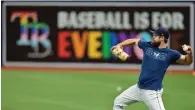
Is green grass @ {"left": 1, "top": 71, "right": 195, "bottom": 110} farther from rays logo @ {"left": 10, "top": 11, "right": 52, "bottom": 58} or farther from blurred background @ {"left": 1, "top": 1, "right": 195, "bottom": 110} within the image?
rays logo @ {"left": 10, "top": 11, "right": 52, "bottom": 58}

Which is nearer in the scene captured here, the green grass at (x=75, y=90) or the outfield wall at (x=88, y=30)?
the green grass at (x=75, y=90)

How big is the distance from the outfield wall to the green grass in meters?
0.87

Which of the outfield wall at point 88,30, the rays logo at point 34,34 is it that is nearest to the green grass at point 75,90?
the outfield wall at point 88,30

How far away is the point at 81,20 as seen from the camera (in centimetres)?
1560

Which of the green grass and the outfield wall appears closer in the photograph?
the green grass

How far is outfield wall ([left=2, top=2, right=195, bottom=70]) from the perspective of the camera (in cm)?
1540

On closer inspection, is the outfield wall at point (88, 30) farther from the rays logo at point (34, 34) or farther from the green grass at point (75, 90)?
the green grass at point (75, 90)

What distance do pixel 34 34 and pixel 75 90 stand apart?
3.27 m

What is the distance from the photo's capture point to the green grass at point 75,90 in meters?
11.7

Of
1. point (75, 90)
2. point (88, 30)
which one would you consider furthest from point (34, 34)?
point (75, 90)

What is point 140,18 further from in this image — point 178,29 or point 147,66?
point 147,66

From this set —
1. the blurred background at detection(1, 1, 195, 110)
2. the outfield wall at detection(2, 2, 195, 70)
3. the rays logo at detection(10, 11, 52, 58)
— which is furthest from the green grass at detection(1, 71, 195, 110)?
the rays logo at detection(10, 11, 52, 58)

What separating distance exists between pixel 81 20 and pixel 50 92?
3.24 m

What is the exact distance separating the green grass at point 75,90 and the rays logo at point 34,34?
1.01m
